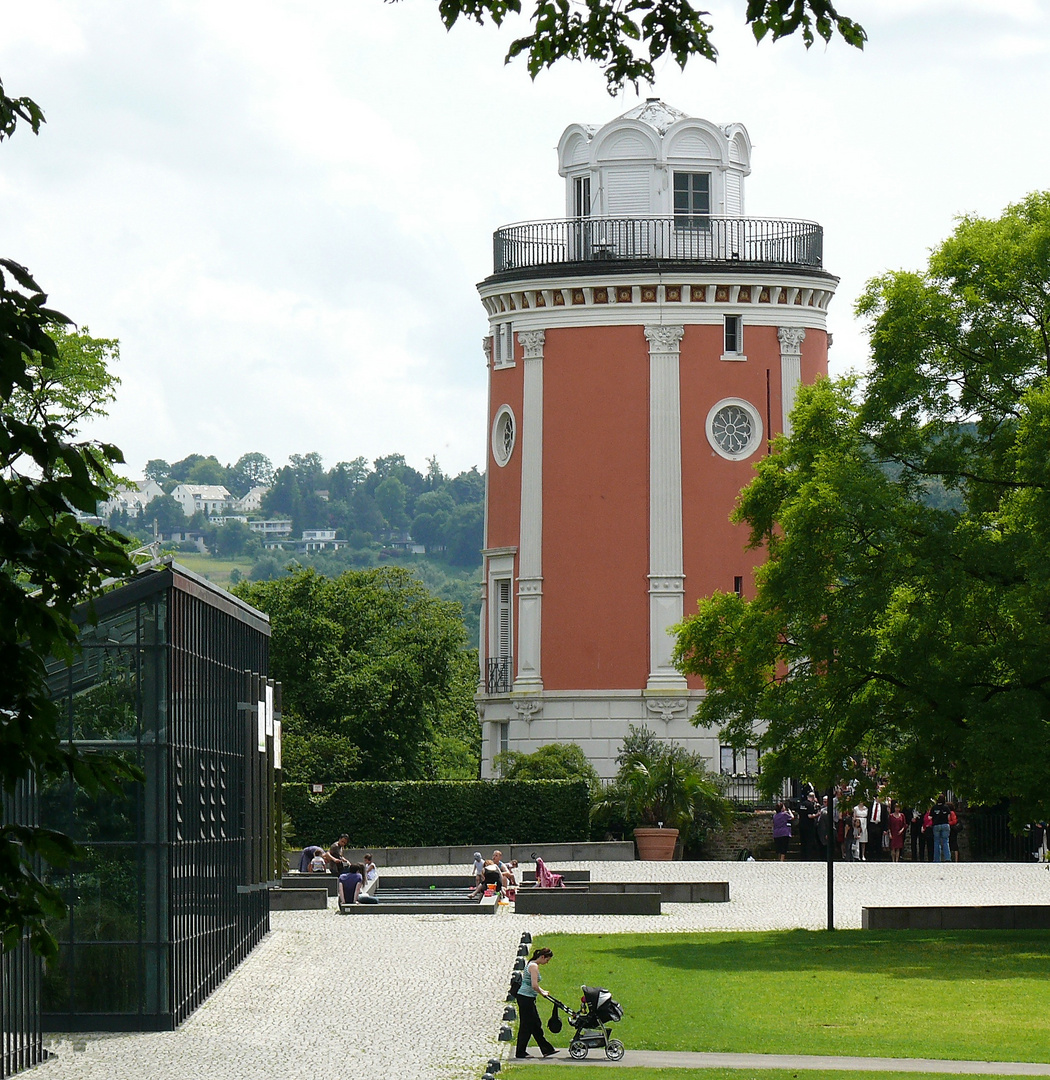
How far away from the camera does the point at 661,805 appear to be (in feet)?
156

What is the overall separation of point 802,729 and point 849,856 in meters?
15.8

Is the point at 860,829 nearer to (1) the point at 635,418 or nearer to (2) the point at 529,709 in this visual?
(2) the point at 529,709

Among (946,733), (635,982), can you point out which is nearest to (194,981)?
(635,982)

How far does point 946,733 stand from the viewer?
1158 inches

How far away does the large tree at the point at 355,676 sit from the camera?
58.8m

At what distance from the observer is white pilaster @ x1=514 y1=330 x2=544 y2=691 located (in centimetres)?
5500

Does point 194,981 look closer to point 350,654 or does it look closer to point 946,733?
point 946,733

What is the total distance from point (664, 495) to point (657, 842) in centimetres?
1126

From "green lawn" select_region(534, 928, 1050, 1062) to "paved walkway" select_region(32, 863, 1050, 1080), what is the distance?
1210mm

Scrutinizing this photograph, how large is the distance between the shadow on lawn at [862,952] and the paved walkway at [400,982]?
194cm

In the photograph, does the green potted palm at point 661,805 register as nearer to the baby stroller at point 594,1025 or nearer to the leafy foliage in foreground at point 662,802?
the leafy foliage in foreground at point 662,802

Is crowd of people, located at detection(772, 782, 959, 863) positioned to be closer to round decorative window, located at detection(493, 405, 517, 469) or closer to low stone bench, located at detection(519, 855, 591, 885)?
low stone bench, located at detection(519, 855, 591, 885)

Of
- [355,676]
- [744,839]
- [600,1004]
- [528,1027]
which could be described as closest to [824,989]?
[600,1004]

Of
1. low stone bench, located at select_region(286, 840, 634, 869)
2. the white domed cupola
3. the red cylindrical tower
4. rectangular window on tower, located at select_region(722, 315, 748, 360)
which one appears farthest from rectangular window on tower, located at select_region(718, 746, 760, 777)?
the white domed cupola
